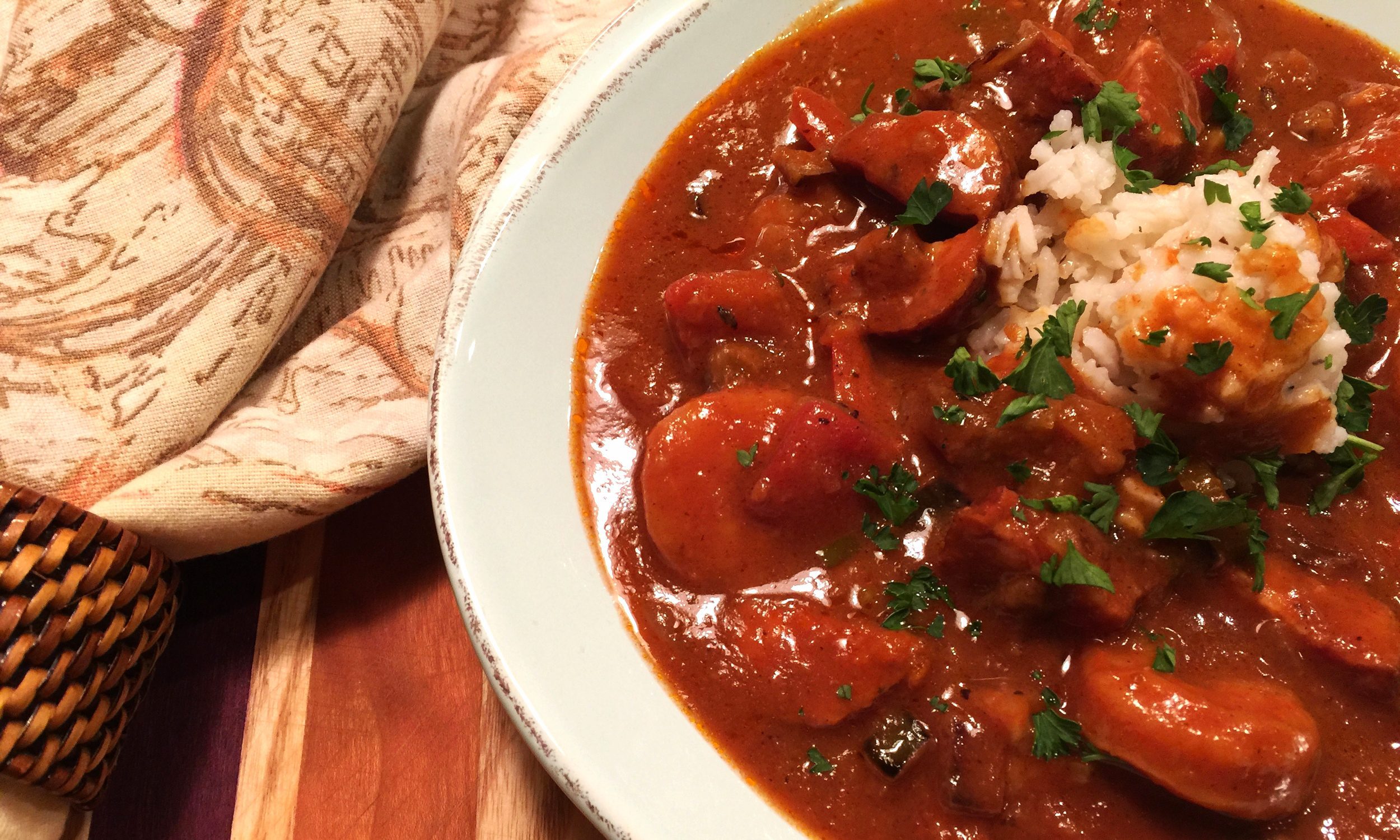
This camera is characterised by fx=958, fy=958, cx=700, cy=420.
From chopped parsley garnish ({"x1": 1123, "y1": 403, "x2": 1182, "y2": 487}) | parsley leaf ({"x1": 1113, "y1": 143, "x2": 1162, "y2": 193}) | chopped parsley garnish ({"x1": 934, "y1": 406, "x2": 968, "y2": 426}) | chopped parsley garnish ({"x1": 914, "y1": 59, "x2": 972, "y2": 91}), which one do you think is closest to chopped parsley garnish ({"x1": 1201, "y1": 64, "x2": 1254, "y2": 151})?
parsley leaf ({"x1": 1113, "y1": 143, "x2": 1162, "y2": 193})

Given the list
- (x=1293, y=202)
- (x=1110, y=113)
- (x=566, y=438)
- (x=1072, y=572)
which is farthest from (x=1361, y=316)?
(x=566, y=438)

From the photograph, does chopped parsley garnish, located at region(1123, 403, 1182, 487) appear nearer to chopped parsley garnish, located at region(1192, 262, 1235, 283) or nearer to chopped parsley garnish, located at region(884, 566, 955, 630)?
chopped parsley garnish, located at region(1192, 262, 1235, 283)

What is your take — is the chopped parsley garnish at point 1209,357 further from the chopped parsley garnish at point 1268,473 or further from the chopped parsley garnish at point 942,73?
the chopped parsley garnish at point 942,73

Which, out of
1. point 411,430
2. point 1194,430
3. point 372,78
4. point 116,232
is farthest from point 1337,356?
point 116,232

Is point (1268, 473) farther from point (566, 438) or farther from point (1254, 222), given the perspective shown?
point (566, 438)

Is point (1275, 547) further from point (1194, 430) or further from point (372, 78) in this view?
point (372, 78)

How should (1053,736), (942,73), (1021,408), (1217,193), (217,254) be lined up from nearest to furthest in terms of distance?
(1053,736) → (1021,408) → (1217,193) → (217,254) → (942,73)

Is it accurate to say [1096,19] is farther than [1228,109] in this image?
Yes
